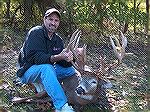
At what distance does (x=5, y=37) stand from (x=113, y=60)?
6.46 feet

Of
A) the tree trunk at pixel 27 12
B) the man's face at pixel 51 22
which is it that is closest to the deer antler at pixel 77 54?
the man's face at pixel 51 22

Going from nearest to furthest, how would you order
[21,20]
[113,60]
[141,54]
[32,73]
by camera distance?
[32,73]
[113,60]
[141,54]
[21,20]

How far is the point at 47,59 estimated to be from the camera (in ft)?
12.7

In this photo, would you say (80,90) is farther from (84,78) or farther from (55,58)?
(55,58)

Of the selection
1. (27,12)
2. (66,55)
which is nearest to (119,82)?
(66,55)

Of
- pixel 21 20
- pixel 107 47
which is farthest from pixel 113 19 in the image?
pixel 21 20

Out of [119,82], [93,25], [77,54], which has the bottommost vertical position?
[119,82]

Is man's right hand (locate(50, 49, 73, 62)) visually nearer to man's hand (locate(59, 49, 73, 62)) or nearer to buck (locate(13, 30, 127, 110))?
man's hand (locate(59, 49, 73, 62))

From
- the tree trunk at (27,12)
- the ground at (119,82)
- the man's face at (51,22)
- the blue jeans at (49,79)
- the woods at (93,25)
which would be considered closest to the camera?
the blue jeans at (49,79)

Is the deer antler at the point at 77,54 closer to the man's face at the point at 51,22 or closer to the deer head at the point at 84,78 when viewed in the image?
the deer head at the point at 84,78

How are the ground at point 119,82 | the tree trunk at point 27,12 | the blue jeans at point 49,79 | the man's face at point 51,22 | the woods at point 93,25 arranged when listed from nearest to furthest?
the blue jeans at point 49,79 < the man's face at point 51,22 < the ground at point 119,82 < the woods at point 93,25 < the tree trunk at point 27,12

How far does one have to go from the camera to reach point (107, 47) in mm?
6742

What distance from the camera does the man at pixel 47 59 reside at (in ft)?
12.6

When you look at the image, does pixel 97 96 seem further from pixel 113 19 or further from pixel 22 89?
pixel 113 19
